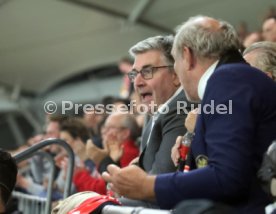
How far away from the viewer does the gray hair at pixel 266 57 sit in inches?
124

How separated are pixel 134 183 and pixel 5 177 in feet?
2.30

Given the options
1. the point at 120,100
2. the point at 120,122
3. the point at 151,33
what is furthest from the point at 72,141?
the point at 151,33

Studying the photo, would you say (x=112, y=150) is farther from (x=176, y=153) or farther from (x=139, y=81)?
(x=176, y=153)

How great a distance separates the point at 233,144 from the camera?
83.9 inches

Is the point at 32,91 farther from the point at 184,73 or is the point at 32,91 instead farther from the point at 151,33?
the point at 184,73

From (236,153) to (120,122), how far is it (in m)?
2.76

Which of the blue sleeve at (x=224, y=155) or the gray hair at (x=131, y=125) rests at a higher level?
the gray hair at (x=131, y=125)

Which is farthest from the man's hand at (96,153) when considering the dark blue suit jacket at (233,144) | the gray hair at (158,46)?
the dark blue suit jacket at (233,144)

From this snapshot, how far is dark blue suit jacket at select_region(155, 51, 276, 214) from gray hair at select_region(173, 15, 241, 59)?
15 centimetres

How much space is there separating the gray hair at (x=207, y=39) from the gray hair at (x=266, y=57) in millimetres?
734

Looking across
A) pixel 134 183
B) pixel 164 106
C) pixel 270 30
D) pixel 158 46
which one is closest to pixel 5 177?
pixel 134 183

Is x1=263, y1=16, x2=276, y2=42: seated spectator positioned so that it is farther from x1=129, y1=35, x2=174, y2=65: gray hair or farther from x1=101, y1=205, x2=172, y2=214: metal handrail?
x1=101, y1=205, x2=172, y2=214: metal handrail

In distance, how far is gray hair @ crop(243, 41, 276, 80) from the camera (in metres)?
3.14

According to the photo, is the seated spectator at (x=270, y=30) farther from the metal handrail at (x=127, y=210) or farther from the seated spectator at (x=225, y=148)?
the metal handrail at (x=127, y=210)
